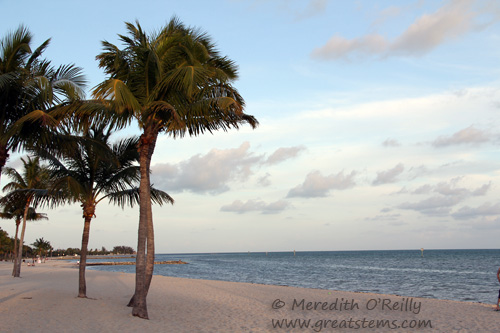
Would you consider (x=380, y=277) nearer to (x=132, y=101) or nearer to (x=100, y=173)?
(x=100, y=173)

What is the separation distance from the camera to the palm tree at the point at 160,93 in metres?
10.5

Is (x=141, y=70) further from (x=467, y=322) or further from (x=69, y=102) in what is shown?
(x=467, y=322)

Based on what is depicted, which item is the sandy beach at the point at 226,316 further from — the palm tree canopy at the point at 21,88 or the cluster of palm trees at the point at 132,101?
the palm tree canopy at the point at 21,88

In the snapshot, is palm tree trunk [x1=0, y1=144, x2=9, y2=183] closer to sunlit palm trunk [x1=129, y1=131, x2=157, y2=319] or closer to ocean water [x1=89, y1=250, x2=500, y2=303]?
sunlit palm trunk [x1=129, y1=131, x2=157, y2=319]

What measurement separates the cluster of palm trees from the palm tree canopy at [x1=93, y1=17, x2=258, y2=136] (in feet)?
0.10

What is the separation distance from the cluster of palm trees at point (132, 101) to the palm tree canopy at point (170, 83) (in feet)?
0.10

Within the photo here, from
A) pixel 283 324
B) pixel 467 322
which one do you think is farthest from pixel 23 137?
pixel 467 322

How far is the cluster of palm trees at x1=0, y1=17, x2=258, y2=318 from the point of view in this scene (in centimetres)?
975

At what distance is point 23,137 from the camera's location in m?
9.84

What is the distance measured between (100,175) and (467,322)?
45.0 ft

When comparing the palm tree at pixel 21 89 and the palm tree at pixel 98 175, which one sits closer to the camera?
the palm tree at pixel 21 89

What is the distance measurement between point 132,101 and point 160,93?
4.50 ft

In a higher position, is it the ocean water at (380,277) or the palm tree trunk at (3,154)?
the palm tree trunk at (3,154)

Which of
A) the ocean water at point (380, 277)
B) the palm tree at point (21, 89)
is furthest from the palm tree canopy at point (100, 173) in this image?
the ocean water at point (380, 277)
